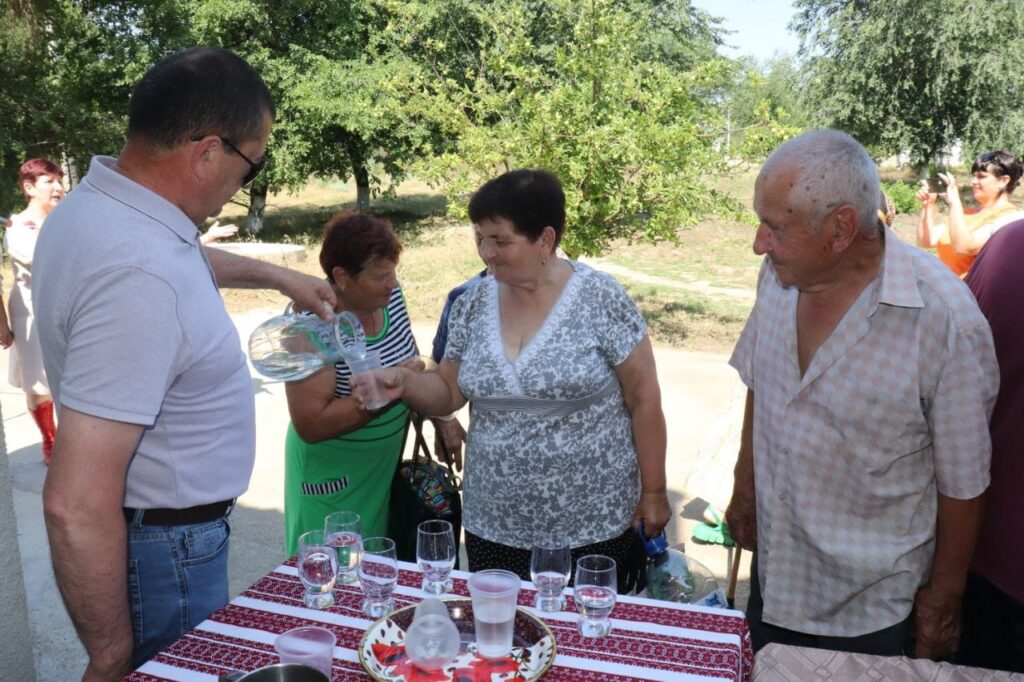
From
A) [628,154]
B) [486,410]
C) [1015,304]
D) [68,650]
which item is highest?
[628,154]

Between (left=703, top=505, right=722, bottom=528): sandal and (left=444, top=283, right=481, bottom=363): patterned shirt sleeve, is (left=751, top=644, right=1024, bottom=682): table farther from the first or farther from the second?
(left=703, top=505, right=722, bottom=528): sandal

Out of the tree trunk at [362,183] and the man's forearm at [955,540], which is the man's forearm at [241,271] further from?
the tree trunk at [362,183]

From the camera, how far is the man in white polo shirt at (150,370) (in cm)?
160

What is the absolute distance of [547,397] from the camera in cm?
253

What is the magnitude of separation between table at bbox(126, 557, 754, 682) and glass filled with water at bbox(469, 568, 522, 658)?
123 millimetres

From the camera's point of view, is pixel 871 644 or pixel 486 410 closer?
pixel 871 644

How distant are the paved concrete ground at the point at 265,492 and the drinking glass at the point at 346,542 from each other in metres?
1.94

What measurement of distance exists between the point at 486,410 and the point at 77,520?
1295 mm

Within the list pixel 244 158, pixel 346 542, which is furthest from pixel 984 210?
pixel 244 158

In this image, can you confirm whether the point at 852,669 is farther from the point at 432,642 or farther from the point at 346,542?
the point at 346,542

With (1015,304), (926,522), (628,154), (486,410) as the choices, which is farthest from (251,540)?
(628,154)

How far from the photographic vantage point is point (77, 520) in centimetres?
161

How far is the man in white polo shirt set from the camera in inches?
63.0

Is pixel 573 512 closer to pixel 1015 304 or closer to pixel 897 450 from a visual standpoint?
pixel 897 450
